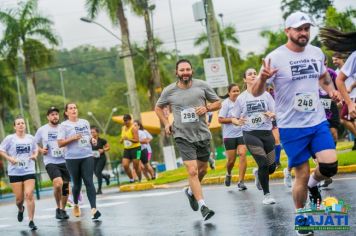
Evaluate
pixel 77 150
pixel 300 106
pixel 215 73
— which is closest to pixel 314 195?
pixel 300 106

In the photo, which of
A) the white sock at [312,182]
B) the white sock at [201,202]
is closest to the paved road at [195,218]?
the white sock at [201,202]

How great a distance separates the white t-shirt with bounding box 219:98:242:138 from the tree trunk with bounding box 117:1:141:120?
20.5 meters

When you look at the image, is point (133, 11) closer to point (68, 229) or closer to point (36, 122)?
point (36, 122)

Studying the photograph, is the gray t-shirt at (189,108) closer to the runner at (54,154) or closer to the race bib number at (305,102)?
the race bib number at (305,102)

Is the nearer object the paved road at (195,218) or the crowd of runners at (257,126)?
the crowd of runners at (257,126)

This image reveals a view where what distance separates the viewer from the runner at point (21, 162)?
12547 mm

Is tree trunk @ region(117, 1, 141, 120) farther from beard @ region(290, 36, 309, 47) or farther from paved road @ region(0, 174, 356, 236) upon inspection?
beard @ region(290, 36, 309, 47)

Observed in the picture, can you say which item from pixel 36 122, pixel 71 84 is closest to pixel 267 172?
pixel 36 122

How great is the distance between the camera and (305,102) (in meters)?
7.17

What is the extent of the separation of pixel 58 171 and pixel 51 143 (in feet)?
1.70

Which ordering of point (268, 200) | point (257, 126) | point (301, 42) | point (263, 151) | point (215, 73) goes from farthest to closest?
point (215, 73) < point (257, 126) < point (263, 151) < point (268, 200) < point (301, 42)

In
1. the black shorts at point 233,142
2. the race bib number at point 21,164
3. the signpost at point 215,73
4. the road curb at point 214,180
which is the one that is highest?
the signpost at point 215,73

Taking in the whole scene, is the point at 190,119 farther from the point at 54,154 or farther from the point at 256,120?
the point at 54,154

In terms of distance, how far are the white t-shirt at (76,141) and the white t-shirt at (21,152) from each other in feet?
2.38
